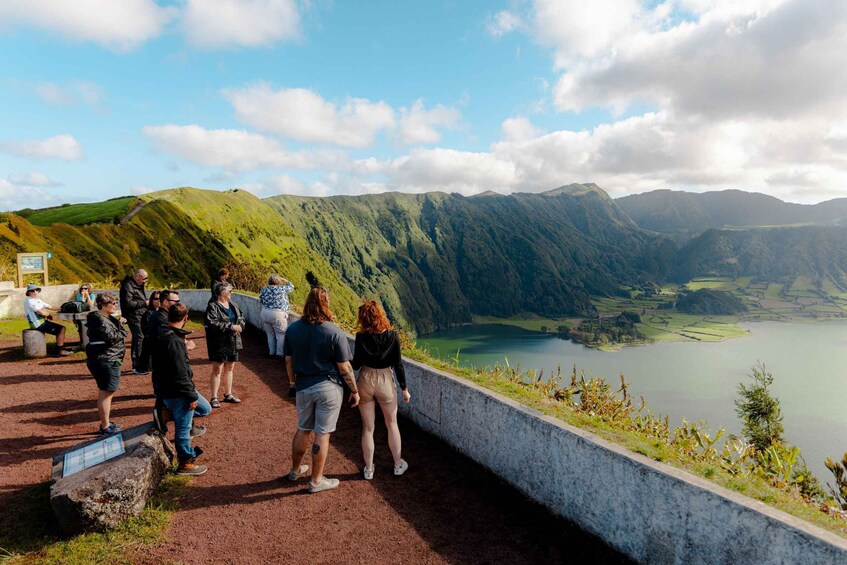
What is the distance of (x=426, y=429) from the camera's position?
702cm

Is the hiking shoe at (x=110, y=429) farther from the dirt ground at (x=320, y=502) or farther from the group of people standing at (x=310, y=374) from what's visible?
the dirt ground at (x=320, y=502)

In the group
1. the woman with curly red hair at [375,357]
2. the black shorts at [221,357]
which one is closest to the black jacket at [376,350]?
the woman with curly red hair at [375,357]

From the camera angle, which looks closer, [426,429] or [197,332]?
[426,429]

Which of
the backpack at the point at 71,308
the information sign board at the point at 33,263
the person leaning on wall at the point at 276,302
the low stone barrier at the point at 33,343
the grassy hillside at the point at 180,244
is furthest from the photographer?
the grassy hillside at the point at 180,244

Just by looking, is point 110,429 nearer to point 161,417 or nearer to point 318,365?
point 161,417

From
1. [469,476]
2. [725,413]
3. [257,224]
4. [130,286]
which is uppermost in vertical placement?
[257,224]

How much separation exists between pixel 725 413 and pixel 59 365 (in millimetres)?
110862

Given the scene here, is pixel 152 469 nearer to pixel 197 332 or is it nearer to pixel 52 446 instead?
pixel 52 446

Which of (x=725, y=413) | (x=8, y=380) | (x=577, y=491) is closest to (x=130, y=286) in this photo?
(x=8, y=380)

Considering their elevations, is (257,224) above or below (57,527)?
above

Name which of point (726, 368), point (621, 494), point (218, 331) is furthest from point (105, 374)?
point (726, 368)

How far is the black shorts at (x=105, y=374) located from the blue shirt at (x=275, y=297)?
3734mm

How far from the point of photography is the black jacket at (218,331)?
732 cm

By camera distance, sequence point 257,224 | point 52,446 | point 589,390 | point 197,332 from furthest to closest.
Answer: point 257,224, point 197,332, point 589,390, point 52,446
